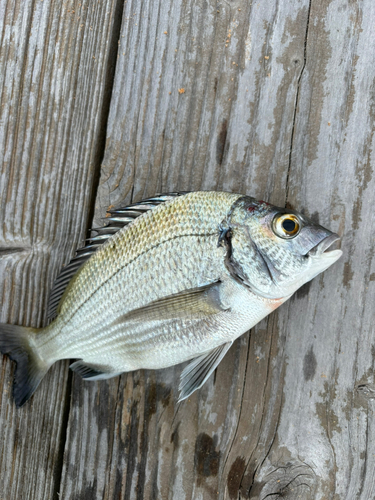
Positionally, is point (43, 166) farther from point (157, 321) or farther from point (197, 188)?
point (157, 321)

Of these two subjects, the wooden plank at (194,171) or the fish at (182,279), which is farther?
the wooden plank at (194,171)

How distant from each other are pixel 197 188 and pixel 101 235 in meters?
0.43

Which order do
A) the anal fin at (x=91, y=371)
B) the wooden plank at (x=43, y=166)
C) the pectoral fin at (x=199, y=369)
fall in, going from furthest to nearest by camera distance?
the wooden plank at (x=43, y=166), the anal fin at (x=91, y=371), the pectoral fin at (x=199, y=369)

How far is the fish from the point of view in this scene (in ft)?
4.00

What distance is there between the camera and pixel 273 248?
1.21m

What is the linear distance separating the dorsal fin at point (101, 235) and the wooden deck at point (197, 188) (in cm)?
14

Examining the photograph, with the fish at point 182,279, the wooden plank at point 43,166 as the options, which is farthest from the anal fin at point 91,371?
the wooden plank at point 43,166

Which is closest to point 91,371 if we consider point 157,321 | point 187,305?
point 157,321

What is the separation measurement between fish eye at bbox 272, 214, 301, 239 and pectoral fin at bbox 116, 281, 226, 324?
0.26 m

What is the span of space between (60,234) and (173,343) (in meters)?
0.68

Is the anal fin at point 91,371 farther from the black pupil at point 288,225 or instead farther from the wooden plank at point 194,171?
the black pupil at point 288,225

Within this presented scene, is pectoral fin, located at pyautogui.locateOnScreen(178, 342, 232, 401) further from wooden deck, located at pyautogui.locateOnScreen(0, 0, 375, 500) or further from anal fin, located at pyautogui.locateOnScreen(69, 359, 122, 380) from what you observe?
anal fin, located at pyautogui.locateOnScreen(69, 359, 122, 380)

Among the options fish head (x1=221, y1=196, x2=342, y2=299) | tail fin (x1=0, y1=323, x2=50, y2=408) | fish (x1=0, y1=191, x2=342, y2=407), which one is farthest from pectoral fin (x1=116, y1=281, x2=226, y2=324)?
tail fin (x1=0, y1=323, x2=50, y2=408)

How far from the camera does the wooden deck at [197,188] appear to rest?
1406mm
